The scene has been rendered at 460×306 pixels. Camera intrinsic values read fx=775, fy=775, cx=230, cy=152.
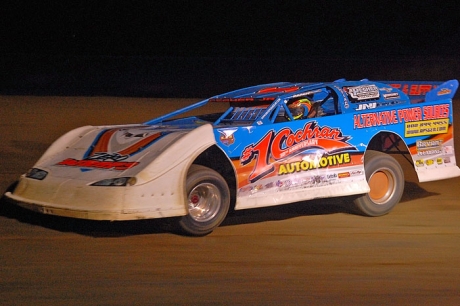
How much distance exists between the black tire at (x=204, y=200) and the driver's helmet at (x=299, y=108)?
136cm

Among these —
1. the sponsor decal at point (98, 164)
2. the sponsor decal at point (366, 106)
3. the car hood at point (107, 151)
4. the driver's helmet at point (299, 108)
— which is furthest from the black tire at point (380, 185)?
the sponsor decal at point (98, 164)

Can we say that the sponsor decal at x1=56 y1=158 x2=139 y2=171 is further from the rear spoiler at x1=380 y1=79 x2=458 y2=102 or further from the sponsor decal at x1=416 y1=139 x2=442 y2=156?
the rear spoiler at x1=380 y1=79 x2=458 y2=102

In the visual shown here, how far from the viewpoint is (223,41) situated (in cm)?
3450

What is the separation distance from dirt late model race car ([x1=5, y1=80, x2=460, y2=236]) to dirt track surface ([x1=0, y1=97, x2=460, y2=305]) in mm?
310

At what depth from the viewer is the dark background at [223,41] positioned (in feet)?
80.2

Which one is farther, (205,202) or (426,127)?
(426,127)

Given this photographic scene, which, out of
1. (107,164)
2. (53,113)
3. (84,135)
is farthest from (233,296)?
(53,113)

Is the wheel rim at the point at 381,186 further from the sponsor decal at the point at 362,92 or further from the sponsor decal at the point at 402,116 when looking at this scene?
the sponsor decal at the point at 362,92

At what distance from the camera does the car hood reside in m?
7.11

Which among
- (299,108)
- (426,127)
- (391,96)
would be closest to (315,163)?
(299,108)

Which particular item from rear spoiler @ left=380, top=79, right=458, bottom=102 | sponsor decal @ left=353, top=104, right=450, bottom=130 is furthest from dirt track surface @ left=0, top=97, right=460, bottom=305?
rear spoiler @ left=380, top=79, right=458, bottom=102

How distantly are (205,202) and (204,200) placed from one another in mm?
22

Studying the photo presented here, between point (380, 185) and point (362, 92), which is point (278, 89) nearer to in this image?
point (362, 92)

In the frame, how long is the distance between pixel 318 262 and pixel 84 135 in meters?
2.96
